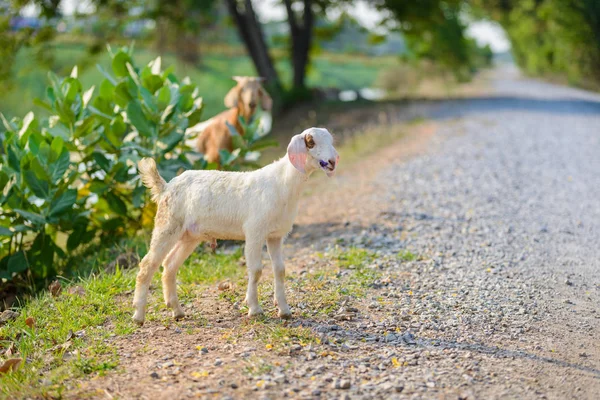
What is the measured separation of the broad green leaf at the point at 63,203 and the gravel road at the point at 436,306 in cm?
210

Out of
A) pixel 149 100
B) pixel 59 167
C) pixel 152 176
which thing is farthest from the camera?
pixel 149 100

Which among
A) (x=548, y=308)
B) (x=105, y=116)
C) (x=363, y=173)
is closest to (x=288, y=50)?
(x=363, y=173)

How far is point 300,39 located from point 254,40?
2.25 metres

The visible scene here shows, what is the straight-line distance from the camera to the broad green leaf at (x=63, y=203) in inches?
292

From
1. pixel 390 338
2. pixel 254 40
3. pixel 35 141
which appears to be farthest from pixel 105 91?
pixel 254 40

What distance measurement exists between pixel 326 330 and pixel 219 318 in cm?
93

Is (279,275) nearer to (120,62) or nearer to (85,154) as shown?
(85,154)

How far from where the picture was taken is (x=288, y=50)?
2948 cm

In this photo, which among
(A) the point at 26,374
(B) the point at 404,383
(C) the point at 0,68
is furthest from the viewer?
(C) the point at 0,68

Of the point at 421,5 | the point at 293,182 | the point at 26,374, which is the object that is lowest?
the point at 26,374

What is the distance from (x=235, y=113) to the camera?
902cm

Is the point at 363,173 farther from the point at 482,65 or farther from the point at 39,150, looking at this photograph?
the point at 482,65

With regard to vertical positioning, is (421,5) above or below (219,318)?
above

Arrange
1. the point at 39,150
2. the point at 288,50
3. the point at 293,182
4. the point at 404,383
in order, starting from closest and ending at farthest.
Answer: the point at 404,383
the point at 293,182
the point at 39,150
the point at 288,50
